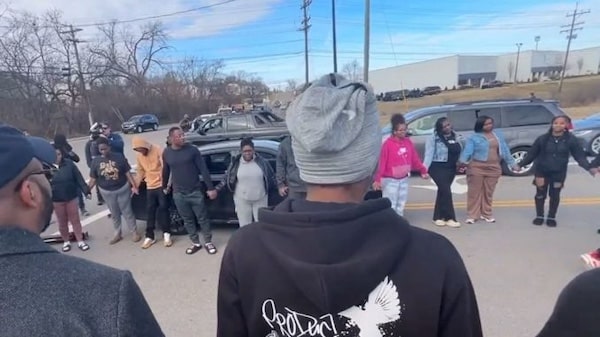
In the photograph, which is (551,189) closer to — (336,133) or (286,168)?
(286,168)

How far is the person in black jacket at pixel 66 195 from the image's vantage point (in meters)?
5.90

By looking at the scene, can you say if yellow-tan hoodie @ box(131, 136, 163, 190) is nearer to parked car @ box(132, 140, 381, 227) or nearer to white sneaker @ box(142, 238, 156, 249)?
parked car @ box(132, 140, 381, 227)

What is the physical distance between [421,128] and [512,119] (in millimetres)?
2259

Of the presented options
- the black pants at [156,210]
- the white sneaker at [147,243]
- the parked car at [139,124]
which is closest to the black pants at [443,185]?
the black pants at [156,210]

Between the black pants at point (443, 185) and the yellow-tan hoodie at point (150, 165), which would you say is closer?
the yellow-tan hoodie at point (150, 165)

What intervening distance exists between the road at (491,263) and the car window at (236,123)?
25.7ft

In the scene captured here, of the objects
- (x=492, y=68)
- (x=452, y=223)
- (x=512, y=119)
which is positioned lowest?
(x=452, y=223)

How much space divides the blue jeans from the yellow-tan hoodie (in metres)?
0.59

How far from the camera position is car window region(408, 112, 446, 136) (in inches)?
389

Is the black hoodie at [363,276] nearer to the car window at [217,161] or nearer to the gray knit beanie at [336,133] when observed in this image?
the gray knit beanie at [336,133]

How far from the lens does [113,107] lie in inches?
1852

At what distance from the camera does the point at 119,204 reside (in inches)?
248

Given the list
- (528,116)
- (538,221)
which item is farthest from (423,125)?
(538,221)

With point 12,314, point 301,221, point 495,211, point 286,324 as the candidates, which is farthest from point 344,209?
point 495,211
